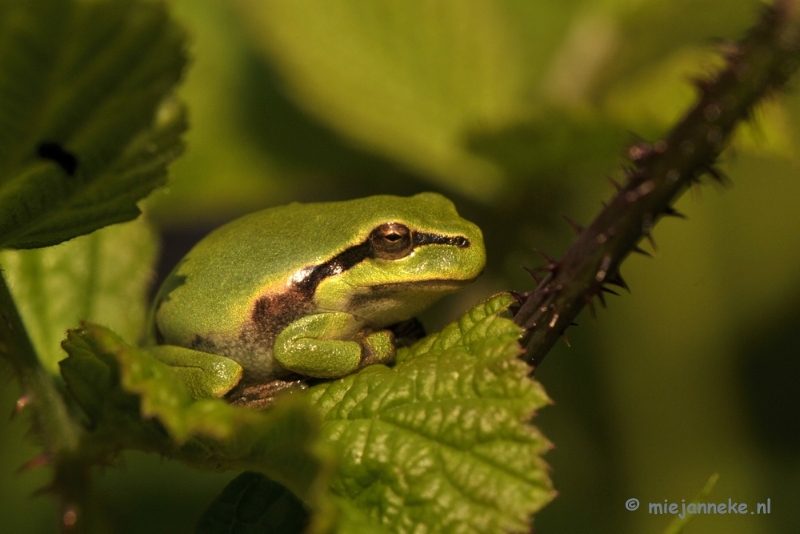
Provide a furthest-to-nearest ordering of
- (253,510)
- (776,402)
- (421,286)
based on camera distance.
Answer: (776,402) → (421,286) → (253,510)

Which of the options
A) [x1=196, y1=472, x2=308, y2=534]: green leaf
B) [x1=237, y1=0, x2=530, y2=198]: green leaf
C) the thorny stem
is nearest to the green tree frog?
[x1=196, y1=472, x2=308, y2=534]: green leaf

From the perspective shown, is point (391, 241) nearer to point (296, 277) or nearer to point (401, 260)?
point (401, 260)

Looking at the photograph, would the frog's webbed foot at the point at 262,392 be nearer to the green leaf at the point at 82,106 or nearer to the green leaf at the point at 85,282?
the green leaf at the point at 85,282

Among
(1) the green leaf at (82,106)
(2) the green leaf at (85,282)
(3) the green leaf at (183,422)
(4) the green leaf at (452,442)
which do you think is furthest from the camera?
(2) the green leaf at (85,282)

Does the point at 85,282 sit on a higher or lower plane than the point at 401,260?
lower

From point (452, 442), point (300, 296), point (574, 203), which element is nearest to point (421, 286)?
point (300, 296)

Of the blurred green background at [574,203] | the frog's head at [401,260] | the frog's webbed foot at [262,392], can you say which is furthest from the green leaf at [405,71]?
the frog's webbed foot at [262,392]
